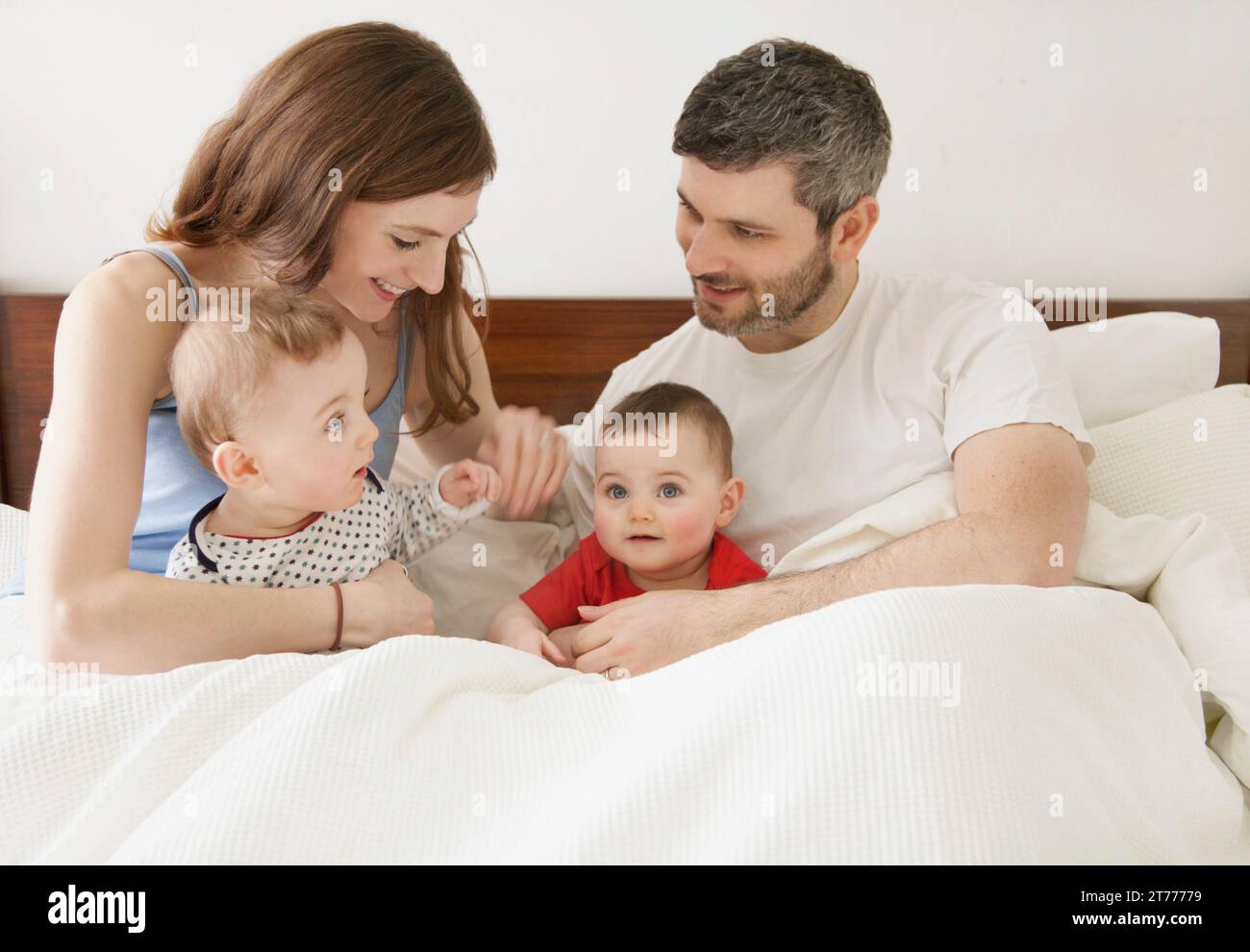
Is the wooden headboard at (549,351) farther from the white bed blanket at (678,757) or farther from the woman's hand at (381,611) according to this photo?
the white bed blanket at (678,757)

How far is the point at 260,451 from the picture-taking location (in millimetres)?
1209

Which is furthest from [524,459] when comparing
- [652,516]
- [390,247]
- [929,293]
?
[929,293]

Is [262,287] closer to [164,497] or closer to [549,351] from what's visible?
[164,497]

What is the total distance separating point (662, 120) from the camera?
6.40 ft

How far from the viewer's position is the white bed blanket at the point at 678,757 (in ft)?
2.76

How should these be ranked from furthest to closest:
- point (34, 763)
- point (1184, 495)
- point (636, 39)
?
point (636, 39), point (1184, 495), point (34, 763)

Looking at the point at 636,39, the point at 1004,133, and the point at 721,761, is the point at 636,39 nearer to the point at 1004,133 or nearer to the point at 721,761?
the point at 1004,133

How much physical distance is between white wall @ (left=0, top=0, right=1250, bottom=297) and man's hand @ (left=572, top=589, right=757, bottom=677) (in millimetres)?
889

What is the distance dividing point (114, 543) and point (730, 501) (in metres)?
0.82

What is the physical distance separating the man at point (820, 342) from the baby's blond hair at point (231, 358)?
497 millimetres

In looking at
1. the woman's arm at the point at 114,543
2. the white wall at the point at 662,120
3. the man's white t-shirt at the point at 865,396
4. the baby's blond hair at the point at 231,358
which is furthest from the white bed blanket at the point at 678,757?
the white wall at the point at 662,120

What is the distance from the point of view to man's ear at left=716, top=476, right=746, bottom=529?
1521mm
